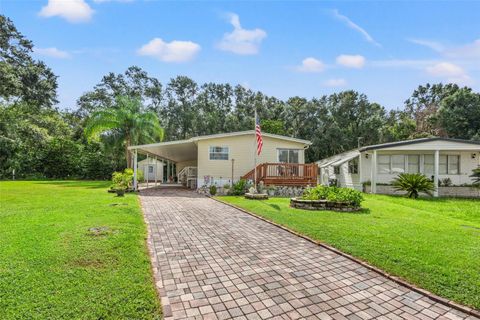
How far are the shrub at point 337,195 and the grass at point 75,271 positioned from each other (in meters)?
6.20

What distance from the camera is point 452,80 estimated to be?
35781mm

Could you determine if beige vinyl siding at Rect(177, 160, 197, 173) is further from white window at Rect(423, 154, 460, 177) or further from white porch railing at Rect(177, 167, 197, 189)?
white window at Rect(423, 154, 460, 177)

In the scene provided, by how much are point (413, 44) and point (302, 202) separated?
8.66m

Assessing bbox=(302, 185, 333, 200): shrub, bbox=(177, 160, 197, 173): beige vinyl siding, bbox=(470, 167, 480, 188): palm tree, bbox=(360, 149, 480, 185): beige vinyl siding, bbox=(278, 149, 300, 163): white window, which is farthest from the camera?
bbox=(177, 160, 197, 173): beige vinyl siding

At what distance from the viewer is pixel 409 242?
547 centimetres

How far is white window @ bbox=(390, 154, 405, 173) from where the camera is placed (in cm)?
1702

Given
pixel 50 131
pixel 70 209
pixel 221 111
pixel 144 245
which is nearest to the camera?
pixel 144 245

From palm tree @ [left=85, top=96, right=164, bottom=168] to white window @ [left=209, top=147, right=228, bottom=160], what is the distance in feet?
26.9

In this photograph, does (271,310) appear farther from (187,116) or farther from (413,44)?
(187,116)

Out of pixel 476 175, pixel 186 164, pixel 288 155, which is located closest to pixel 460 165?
pixel 476 175

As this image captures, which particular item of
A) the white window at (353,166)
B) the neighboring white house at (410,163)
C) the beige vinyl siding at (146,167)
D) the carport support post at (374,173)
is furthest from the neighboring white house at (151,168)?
the carport support post at (374,173)

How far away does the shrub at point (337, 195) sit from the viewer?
923 centimetres

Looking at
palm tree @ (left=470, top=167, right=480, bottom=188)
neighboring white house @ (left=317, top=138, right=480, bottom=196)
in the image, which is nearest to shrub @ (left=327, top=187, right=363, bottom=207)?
neighboring white house @ (left=317, top=138, right=480, bottom=196)

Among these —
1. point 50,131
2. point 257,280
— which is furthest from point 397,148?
point 50,131
